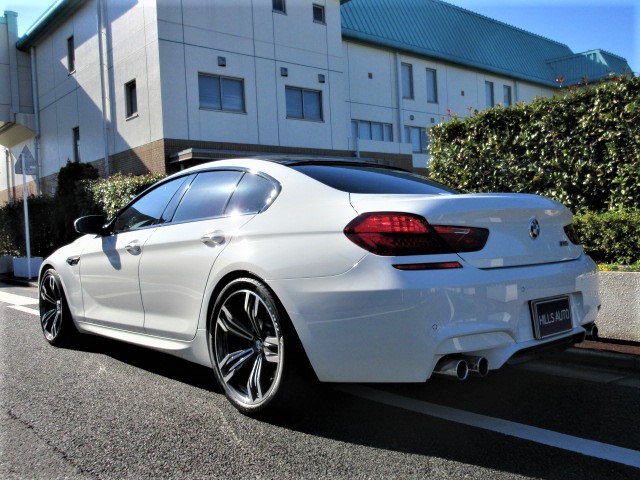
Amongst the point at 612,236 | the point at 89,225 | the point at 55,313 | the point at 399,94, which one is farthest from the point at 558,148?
the point at 399,94

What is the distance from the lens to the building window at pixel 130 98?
18.5 m

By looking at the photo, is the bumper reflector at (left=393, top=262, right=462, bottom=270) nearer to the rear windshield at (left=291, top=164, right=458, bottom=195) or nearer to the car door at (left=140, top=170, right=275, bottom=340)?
the rear windshield at (left=291, top=164, right=458, bottom=195)

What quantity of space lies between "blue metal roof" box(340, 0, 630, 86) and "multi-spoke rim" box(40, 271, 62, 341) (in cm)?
1904

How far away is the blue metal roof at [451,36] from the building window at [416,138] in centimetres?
325

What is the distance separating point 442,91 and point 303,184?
82.0 feet

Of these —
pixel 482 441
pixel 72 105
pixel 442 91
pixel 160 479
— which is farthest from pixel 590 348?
pixel 442 91

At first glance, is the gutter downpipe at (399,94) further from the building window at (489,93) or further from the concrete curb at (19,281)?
the concrete curb at (19,281)

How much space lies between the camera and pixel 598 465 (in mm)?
2826

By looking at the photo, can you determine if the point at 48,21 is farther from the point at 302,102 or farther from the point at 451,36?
the point at 451,36

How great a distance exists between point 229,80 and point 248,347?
52.2 feet

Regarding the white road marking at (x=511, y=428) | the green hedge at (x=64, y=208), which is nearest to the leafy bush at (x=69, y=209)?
the green hedge at (x=64, y=208)

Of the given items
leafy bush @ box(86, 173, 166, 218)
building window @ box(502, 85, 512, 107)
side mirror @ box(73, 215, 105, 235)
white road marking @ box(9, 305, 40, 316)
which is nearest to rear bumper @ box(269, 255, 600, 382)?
side mirror @ box(73, 215, 105, 235)

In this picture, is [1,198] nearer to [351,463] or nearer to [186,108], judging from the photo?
[186,108]

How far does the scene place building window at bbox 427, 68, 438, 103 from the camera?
26797 millimetres
